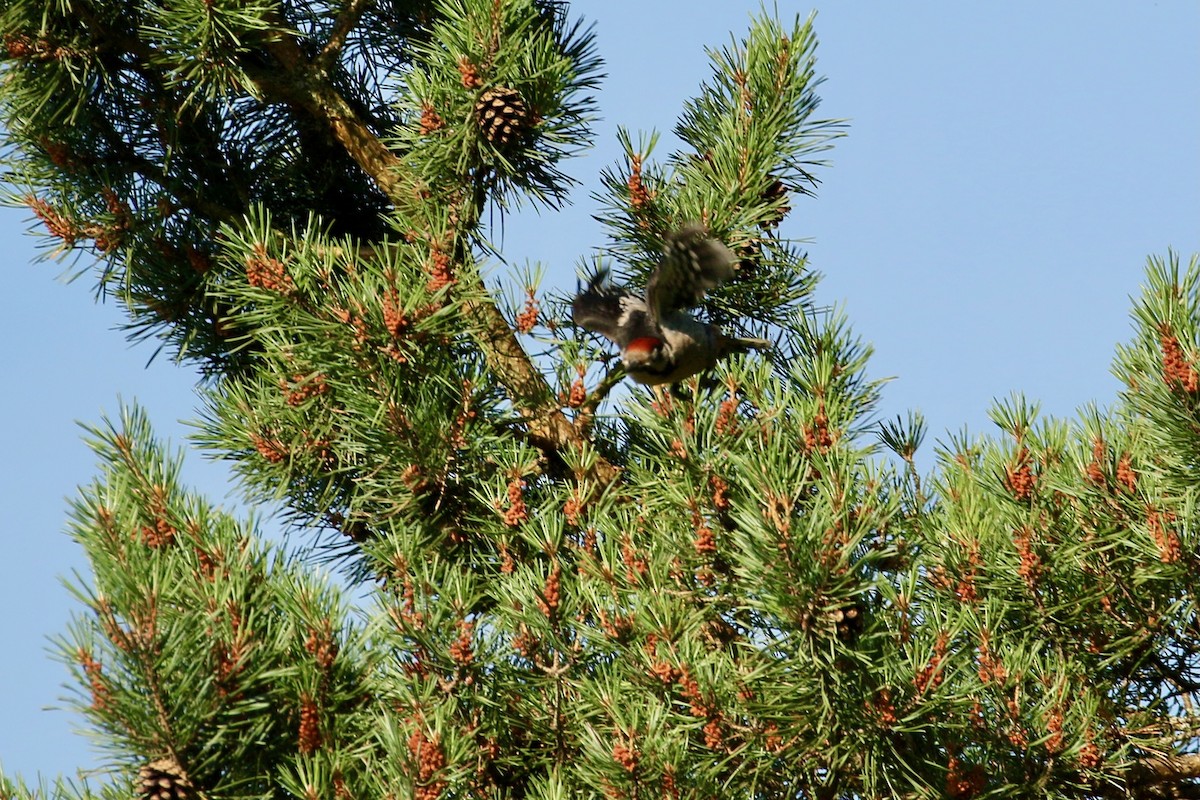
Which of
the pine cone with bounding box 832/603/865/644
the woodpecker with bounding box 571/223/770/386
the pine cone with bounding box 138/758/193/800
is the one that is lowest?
the pine cone with bounding box 138/758/193/800

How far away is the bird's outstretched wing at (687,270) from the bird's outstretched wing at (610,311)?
4 centimetres

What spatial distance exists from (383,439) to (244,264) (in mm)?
412

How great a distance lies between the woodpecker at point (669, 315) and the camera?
212 centimetres

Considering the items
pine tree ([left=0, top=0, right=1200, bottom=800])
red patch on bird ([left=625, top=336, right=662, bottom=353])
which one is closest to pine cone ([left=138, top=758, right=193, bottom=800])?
pine tree ([left=0, top=0, right=1200, bottom=800])

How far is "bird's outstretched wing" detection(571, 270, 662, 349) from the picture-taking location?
2.25m

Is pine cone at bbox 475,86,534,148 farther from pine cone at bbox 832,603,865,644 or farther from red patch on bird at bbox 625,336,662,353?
pine cone at bbox 832,603,865,644

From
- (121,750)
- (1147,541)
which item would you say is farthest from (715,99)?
(121,750)

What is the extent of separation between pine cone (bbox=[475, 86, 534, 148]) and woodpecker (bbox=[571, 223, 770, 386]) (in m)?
0.32

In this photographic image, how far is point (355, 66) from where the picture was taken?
265cm

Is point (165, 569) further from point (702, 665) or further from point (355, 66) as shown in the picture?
point (355, 66)

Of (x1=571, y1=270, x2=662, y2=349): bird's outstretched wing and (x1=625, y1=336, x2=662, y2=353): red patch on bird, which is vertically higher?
Result: (x1=571, y1=270, x2=662, y2=349): bird's outstretched wing

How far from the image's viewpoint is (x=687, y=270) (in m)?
2.15

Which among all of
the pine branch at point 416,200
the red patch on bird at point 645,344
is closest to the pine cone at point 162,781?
the pine branch at point 416,200

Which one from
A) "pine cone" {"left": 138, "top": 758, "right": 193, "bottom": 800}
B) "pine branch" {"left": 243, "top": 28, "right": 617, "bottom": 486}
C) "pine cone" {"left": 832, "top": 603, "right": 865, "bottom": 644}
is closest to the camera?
"pine cone" {"left": 138, "top": 758, "right": 193, "bottom": 800}
